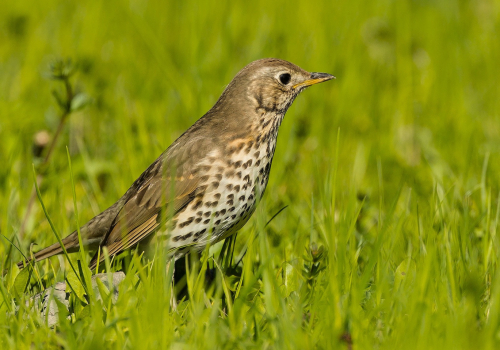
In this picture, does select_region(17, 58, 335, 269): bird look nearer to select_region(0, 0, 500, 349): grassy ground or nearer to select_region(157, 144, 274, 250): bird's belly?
select_region(157, 144, 274, 250): bird's belly

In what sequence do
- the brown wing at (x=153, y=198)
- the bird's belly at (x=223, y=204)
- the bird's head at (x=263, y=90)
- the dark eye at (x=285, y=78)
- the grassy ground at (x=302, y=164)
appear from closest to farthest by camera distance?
1. the grassy ground at (x=302, y=164)
2. the bird's belly at (x=223, y=204)
3. the brown wing at (x=153, y=198)
4. the bird's head at (x=263, y=90)
5. the dark eye at (x=285, y=78)

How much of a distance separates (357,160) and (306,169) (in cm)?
47

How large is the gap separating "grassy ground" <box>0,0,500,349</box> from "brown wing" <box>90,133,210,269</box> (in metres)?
0.39

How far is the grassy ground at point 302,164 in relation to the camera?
9.71 ft

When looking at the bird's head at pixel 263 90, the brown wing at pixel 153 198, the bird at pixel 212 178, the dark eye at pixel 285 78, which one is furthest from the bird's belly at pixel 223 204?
the dark eye at pixel 285 78

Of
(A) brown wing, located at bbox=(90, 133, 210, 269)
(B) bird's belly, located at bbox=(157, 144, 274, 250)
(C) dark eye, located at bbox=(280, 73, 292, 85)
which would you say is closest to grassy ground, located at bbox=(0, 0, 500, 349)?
(B) bird's belly, located at bbox=(157, 144, 274, 250)

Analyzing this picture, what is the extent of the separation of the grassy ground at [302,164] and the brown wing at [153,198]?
1.28 feet

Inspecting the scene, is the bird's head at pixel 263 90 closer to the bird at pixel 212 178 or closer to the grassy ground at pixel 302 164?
the bird at pixel 212 178

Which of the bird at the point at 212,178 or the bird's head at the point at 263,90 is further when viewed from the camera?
the bird's head at the point at 263,90

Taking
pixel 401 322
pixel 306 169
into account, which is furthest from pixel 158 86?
pixel 401 322

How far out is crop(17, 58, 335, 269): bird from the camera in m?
3.93

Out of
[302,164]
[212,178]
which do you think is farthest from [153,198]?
[302,164]

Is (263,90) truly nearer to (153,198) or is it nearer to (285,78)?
(285,78)

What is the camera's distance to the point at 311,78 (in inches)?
179
